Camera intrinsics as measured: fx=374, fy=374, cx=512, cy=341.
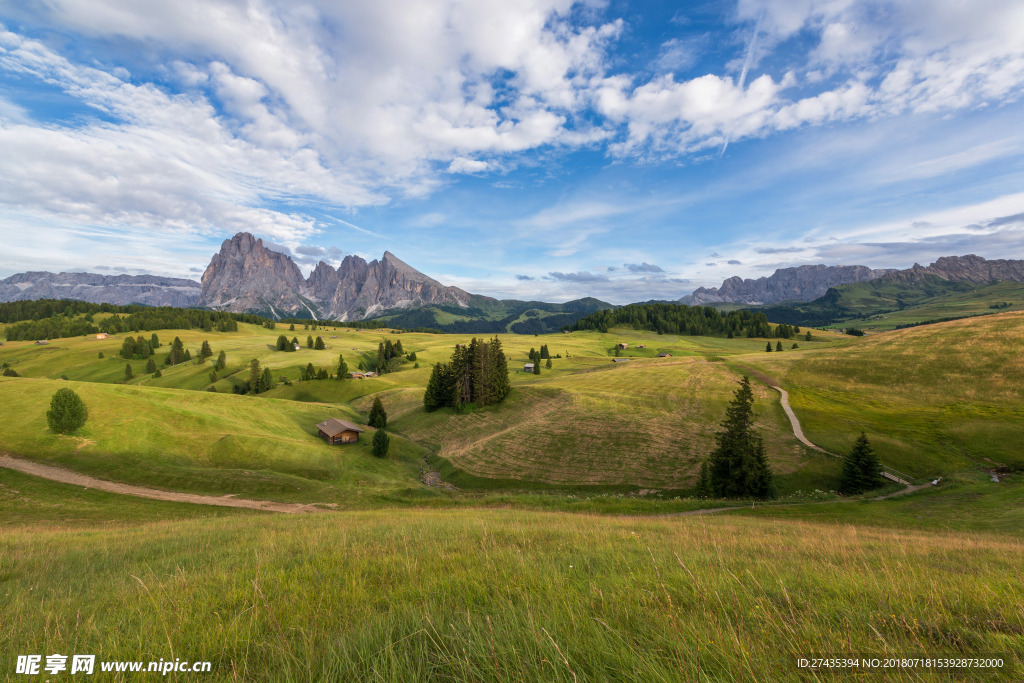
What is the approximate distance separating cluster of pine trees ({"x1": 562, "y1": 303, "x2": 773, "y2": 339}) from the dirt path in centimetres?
16635

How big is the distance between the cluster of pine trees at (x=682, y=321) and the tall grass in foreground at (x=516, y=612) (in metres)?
177

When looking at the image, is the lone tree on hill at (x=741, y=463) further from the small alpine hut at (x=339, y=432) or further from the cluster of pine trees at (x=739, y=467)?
the small alpine hut at (x=339, y=432)

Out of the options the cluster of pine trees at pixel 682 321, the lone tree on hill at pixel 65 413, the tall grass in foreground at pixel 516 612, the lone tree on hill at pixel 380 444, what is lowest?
the lone tree on hill at pixel 380 444

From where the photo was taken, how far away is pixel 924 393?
46875mm

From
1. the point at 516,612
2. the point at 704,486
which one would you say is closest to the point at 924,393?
the point at 704,486

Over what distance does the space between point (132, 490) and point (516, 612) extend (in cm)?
3993

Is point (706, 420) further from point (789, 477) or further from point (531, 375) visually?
point (531, 375)

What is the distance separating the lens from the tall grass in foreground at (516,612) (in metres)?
2.47

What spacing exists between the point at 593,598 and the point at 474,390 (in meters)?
63.1

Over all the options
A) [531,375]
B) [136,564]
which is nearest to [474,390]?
[531,375]

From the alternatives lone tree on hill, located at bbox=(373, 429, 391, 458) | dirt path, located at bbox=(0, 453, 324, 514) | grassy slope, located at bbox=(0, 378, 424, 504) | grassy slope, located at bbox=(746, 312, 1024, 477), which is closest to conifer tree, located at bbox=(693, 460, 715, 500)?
grassy slope, located at bbox=(746, 312, 1024, 477)

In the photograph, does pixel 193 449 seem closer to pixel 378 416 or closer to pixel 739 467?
pixel 378 416

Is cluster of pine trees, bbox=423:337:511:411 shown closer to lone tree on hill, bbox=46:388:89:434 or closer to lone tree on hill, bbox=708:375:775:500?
lone tree on hill, bbox=708:375:775:500

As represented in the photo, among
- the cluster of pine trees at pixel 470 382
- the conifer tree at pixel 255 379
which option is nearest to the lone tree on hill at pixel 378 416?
the cluster of pine trees at pixel 470 382
